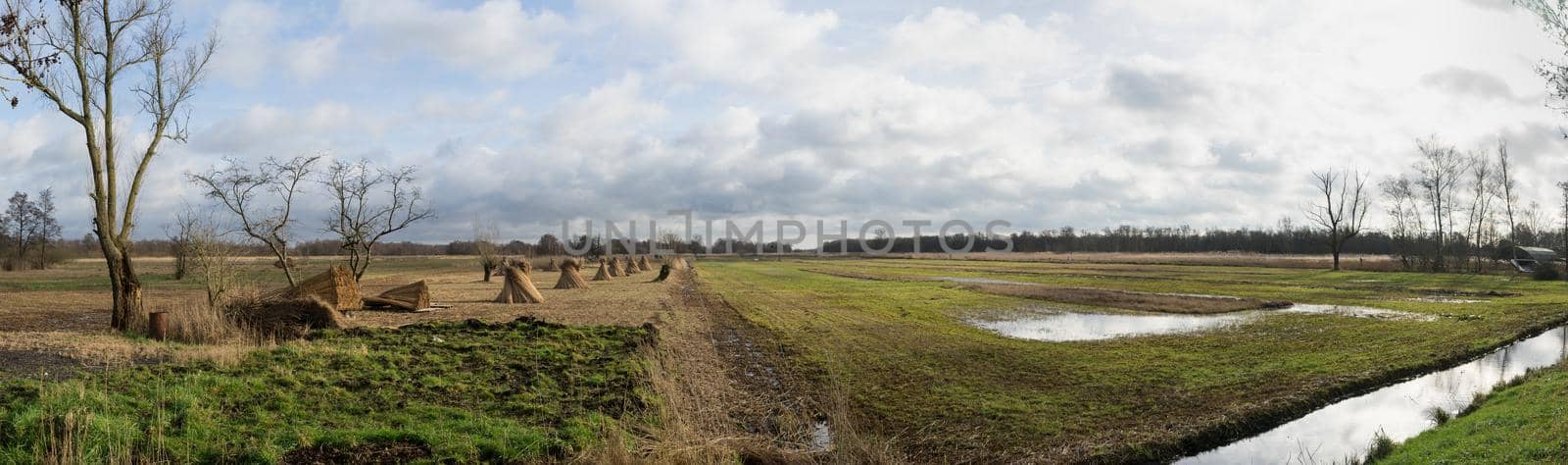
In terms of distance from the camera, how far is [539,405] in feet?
29.0

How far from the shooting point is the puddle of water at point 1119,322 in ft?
59.1

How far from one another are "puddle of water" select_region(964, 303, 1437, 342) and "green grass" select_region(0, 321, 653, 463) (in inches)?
428

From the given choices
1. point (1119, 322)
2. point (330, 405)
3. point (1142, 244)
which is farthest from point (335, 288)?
point (1142, 244)

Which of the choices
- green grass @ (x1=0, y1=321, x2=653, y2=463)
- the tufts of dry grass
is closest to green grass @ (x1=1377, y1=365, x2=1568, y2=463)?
green grass @ (x1=0, y1=321, x2=653, y2=463)

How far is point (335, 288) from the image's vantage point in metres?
19.1

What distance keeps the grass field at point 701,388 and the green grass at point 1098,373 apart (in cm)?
5

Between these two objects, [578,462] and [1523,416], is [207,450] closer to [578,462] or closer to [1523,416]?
[578,462]

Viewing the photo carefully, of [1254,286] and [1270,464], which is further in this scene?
[1254,286]

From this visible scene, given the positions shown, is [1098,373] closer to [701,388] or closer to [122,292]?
[701,388]

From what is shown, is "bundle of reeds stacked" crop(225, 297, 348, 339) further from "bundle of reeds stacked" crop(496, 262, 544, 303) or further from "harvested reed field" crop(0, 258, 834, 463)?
"bundle of reeds stacked" crop(496, 262, 544, 303)

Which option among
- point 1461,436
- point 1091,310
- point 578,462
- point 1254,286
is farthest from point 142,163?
point 1254,286

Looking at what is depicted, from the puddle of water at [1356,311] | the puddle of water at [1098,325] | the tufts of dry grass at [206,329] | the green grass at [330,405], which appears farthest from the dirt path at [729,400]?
the puddle of water at [1356,311]

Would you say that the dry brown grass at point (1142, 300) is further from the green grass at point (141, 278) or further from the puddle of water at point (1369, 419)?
the green grass at point (141, 278)

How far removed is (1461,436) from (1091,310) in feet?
56.7
